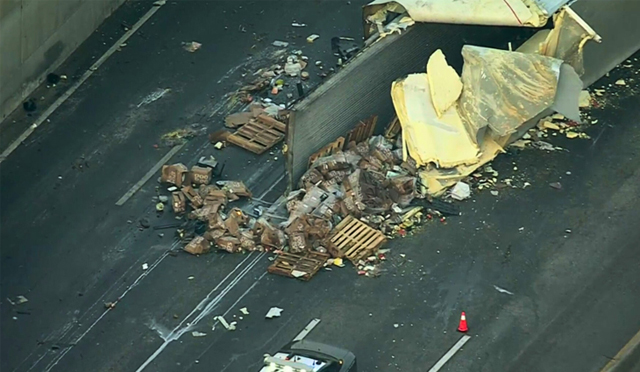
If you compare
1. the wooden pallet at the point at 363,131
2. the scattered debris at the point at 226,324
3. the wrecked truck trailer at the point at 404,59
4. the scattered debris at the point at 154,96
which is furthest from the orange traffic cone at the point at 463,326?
the scattered debris at the point at 154,96

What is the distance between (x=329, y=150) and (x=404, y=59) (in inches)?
92.7

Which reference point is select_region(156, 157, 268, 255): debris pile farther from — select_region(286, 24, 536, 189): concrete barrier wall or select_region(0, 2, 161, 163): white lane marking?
select_region(0, 2, 161, 163): white lane marking

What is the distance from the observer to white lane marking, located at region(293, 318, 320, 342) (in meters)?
24.8

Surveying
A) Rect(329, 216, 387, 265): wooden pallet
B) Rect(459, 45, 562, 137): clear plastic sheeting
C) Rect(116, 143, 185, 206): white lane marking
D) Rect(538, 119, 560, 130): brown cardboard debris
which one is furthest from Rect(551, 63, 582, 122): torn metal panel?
Rect(116, 143, 185, 206): white lane marking

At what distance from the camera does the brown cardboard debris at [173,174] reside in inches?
1113

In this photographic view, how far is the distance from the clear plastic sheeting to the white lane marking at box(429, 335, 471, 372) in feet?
15.5

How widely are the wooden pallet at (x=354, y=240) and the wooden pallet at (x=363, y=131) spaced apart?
2.10 meters

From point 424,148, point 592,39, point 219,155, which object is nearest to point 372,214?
point 424,148

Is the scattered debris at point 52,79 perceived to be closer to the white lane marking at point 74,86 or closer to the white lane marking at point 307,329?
the white lane marking at point 74,86

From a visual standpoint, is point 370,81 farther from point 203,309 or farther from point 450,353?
point 450,353

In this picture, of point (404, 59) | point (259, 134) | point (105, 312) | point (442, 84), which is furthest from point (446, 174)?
point (105, 312)

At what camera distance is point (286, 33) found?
32625 millimetres

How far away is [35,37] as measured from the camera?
3073cm

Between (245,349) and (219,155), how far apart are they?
5.48 metres
